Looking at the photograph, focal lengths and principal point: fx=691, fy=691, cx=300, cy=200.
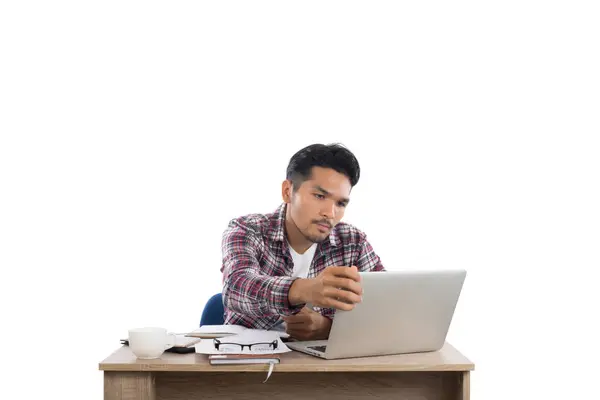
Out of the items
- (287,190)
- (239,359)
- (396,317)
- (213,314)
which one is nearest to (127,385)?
(239,359)

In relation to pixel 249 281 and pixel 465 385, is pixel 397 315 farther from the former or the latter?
pixel 249 281

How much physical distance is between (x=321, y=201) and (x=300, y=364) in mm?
765

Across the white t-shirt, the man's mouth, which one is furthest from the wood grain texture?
the white t-shirt

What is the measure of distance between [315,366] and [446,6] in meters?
2.71

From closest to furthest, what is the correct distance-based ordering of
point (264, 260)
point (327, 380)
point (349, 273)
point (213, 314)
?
point (349, 273) < point (327, 380) < point (264, 260) < point (213, 314)

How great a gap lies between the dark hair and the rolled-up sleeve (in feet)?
0.87

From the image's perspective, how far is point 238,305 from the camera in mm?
2117

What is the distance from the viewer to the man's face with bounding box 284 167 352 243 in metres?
2.31

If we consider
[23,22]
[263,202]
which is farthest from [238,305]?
[23,22]

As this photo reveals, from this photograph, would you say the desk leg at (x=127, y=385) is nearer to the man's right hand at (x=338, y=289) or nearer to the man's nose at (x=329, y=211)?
the man's right hand at (x=338, y=289)

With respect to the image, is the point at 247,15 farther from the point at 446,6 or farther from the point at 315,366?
the point at 315,366

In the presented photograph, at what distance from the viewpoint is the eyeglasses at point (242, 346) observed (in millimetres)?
1753

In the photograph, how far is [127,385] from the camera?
1.67m

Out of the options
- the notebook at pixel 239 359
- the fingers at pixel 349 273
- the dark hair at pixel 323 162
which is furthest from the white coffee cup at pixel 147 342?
the dark hair at pixel 323 162
